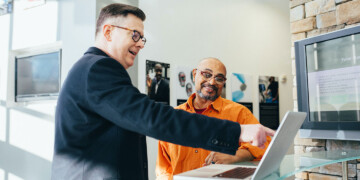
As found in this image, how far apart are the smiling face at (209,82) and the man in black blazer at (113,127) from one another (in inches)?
41.0

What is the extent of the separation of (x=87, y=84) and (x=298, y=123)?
0.76m

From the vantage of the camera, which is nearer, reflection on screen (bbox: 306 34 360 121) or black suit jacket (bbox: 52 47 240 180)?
black suit jacket (bbox: 52 47 240 180)

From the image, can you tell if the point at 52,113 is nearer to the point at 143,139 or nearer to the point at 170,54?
the point at 170,54

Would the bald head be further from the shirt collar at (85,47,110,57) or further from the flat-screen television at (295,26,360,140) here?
the shirt collar at (85,47,110,57)

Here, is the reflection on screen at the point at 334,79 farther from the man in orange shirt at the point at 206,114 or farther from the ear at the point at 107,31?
the ear at the point at 107,31

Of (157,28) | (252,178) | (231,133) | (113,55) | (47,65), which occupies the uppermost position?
(157,28)

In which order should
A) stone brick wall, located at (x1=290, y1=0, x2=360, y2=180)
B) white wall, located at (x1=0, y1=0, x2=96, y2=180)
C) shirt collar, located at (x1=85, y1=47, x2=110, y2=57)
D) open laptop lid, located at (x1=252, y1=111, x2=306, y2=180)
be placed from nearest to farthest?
1. open laptop lid, located at (x1=252, y1=111, x2=306, y2=180)
2. shirt collar, located at (x1=85, y1=47, x2=110, y2=57)
3. stone brick wall, located at (x1=290, y1=0, x2=360, y2=180)
4. white wall, located at (x1=0, y1=0, x2=96, y2=180)

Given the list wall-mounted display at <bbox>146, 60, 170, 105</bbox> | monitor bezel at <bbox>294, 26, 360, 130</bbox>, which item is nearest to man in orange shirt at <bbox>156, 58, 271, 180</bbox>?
monitor bezel at <bbox>294, 26, 360, 130</bbox>

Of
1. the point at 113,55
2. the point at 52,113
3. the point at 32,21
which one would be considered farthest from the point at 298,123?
the point at 32,21

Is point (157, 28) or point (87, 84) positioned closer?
point (87, 84)

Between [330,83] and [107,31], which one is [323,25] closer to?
[330,83]

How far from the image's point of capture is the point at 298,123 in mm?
1054

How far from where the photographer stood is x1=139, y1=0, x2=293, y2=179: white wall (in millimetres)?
4066

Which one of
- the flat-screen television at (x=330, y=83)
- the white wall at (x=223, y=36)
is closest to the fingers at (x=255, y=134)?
the flat-screen television at (x=330, y=83)
